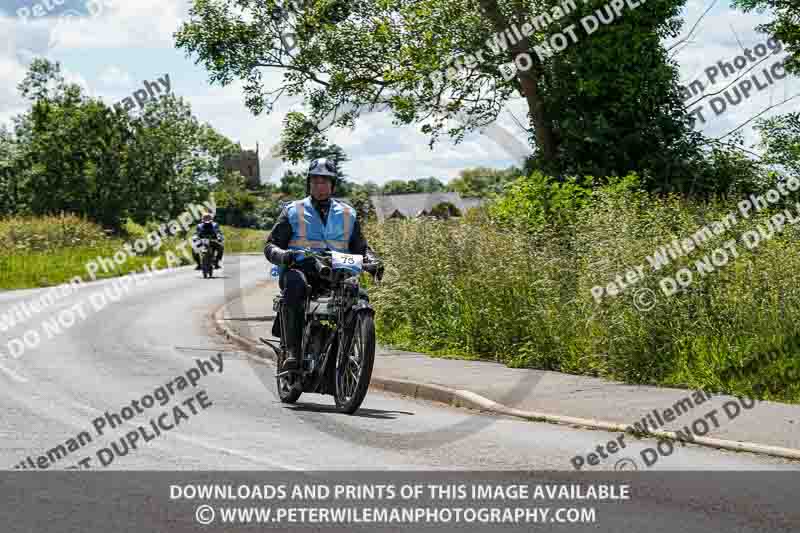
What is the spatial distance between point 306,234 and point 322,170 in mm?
634

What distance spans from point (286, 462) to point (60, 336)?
12307mm

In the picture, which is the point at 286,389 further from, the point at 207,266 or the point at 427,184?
the point at 427,184

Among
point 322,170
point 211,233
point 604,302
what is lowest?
point 604,302

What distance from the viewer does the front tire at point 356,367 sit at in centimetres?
941

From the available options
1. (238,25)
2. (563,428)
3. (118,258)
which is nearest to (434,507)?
(563,428)

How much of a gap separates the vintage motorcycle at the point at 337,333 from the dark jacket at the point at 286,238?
0.26 m

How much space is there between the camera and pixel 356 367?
974 centimetres

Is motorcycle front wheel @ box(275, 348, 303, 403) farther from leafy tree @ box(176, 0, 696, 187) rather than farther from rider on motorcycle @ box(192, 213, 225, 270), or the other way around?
rider on motorcycle @ box(192, 213, 225, 270)

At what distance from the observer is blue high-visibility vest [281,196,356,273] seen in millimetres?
10297

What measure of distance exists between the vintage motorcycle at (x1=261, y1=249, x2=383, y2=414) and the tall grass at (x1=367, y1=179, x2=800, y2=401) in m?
3.48

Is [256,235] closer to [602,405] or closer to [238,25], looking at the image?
[238,25]

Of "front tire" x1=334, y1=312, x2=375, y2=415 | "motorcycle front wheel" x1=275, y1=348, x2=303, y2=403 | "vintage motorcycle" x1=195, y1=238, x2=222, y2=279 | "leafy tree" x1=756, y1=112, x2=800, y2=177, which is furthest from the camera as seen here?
"vintage motorcycle" x1=195, y1=238, x2=222, y2=279

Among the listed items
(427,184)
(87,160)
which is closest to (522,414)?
(87,160)

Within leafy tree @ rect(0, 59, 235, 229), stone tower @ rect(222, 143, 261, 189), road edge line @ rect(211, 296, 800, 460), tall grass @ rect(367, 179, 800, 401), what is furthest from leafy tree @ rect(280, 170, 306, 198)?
road edge line @ rect(211, 296, 800, 460)
